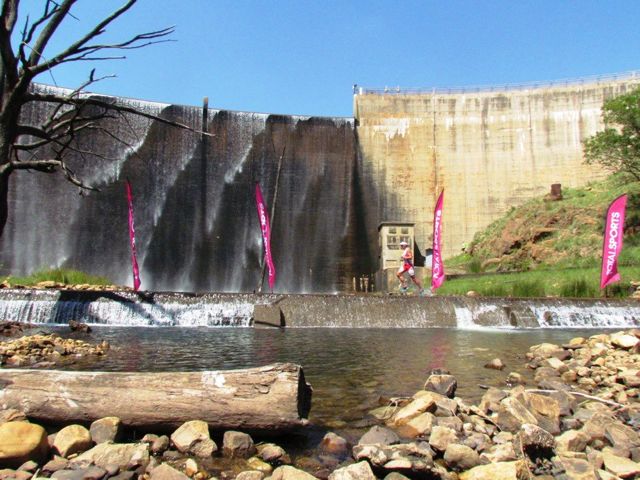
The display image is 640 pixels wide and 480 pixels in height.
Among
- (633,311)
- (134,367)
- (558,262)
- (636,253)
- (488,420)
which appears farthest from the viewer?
(558,262)

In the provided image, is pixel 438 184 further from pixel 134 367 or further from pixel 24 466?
pixel 24 466

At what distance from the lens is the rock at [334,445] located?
360 cm

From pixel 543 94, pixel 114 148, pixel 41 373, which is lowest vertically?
pixel 41 373

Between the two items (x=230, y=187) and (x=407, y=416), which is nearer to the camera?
(x=407, y=416)

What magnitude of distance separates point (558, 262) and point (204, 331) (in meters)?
20.4

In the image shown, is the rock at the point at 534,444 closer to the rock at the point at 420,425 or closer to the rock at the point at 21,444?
the rock at the point at 420,425

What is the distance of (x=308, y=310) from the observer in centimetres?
1430

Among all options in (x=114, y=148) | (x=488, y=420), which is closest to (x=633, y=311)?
(x=488, y=420)

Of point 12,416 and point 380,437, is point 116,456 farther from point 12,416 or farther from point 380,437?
point 380,437

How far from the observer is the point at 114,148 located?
28344mm

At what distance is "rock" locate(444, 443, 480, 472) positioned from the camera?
322 cm

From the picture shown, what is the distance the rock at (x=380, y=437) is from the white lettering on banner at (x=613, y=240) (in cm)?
1513

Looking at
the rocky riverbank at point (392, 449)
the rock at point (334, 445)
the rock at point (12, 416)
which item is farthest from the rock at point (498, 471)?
the rock at point (12, 416)

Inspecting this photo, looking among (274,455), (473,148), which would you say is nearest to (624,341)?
(274,455)
